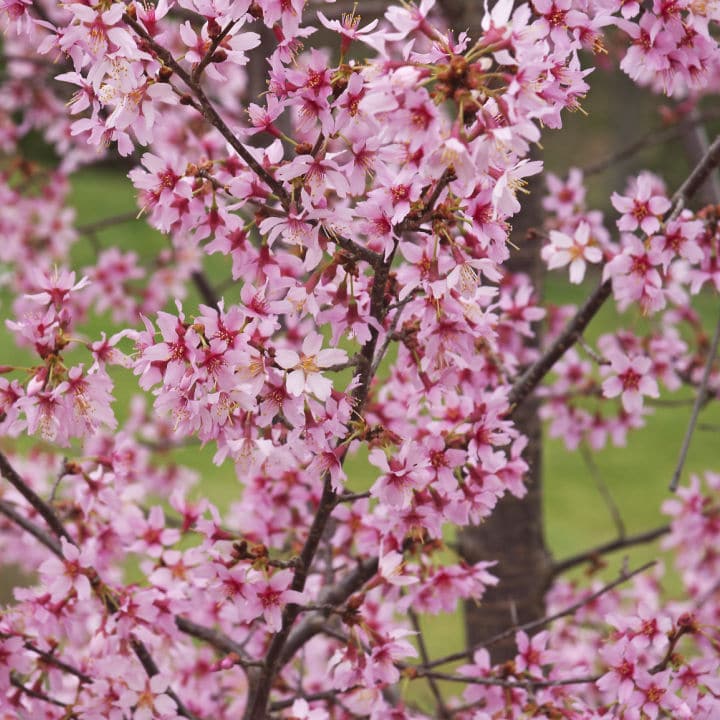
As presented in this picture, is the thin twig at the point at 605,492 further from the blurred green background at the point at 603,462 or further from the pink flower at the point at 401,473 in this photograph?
the pink flower at the point at 401,473

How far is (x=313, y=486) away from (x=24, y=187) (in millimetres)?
2321

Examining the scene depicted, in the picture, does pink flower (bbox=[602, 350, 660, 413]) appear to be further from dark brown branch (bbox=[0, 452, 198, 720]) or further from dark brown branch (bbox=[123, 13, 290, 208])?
dark brown branch (bbox=[0, 452, 198, 720])

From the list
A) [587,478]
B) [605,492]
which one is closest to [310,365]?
[605,492]

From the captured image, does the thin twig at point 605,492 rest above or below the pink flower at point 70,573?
above

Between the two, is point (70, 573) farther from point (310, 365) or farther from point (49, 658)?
point (310, 365)

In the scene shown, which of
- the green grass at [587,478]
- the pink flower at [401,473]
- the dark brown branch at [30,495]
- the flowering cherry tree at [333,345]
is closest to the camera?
the flowering cherry tree at [333,345]

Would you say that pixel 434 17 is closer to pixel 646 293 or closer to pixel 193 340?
pixel 646 293

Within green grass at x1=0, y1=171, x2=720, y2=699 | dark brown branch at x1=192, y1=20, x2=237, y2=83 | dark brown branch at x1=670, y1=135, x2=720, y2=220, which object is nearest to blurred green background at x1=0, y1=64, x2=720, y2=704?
green grass at x1=0, y1=171, x2=720, y2=699

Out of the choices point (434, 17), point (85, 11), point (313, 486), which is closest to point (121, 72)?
point (85, 11)

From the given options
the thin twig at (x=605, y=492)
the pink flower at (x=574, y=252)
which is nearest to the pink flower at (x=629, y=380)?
the pink flower at (x=574, y=252)

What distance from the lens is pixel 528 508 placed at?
88.9 inches

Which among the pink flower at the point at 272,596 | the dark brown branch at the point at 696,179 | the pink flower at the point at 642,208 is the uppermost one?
the dark brown branch at the point at 696,179

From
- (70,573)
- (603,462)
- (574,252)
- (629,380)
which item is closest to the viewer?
(70,573)

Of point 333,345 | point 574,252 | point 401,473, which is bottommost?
point 401,473
